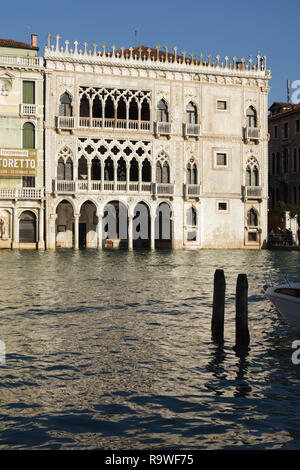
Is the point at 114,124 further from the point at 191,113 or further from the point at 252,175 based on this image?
the point at 252,175

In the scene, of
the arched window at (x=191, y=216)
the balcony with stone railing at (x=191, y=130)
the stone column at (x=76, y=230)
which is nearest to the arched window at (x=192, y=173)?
the arched window at (x=191, y=216)

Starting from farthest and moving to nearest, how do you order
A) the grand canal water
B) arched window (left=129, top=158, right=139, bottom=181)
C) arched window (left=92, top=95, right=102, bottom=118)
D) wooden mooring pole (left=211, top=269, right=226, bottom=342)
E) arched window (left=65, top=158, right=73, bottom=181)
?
arched window (left=92, top=95, right=102, bottom=118) → arched window (left=129, top=158, right=139, bottom=181) → arched window (left=65, top=158, right=73, bottom=181) → wooden mooring pole (left=211, top=269, right=226, bottom=342) → the grand canal water

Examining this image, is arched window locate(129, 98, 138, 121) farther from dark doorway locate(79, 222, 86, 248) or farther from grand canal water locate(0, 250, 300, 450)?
grand canal water locate(0, 250, 300, 450)

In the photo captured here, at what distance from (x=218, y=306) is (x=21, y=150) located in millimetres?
30134

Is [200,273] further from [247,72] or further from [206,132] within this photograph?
[247,72]

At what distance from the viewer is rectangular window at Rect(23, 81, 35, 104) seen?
130 ft

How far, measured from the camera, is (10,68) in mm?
39125

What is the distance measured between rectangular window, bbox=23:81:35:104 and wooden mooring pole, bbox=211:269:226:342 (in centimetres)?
3109

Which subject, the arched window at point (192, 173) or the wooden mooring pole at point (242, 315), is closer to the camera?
the wooden mooring pole at point (242, 315)

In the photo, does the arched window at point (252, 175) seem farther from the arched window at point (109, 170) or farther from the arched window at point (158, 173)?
the arched window at point (109, 170)

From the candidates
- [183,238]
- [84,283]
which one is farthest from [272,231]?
[84,283]

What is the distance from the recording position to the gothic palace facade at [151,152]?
1567 inches

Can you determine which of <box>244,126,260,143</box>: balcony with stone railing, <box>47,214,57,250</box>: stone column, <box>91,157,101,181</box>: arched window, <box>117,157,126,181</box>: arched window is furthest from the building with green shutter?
<box>244,126,260,143</box>: balcony with stone railing

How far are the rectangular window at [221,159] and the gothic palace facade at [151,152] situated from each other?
0.07 meters
